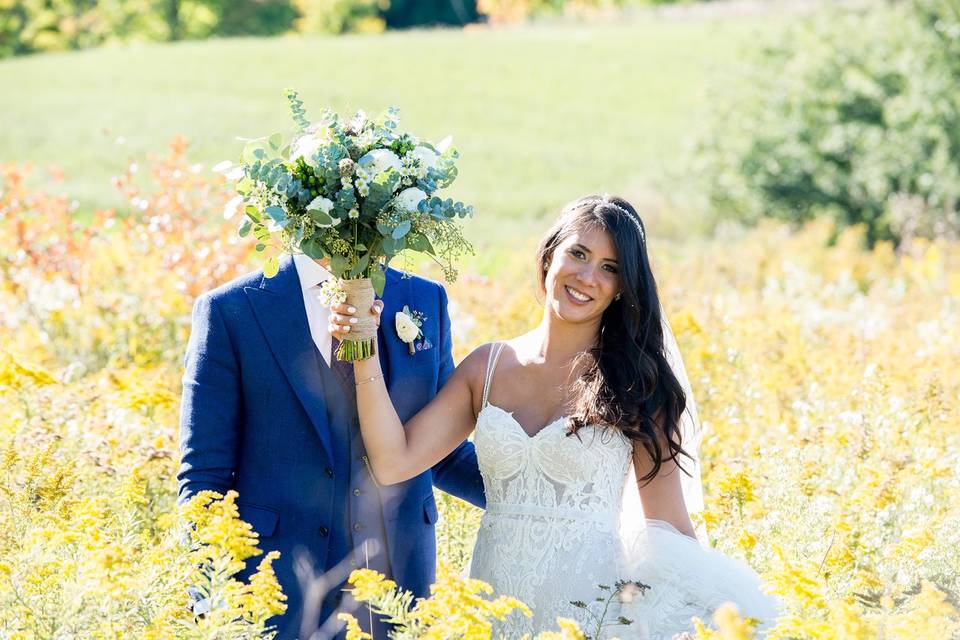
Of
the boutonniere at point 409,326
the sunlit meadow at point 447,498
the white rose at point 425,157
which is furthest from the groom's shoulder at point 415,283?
the sunlit meadow at point 447,498

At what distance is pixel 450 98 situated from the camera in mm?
33969

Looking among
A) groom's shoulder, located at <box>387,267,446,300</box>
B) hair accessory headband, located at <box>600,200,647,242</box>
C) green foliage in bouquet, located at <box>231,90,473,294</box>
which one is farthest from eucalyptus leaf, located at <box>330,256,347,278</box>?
hair accessory headband, located at <box>600,200,647,242</box>

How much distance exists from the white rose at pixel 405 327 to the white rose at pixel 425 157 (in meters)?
0.51

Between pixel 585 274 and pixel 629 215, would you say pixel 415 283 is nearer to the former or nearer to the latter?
pixel 585 274

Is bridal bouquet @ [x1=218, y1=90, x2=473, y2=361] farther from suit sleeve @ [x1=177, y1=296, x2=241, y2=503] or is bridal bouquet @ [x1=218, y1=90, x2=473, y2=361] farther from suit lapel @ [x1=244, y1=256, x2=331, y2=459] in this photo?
suit sleeve @ [x1=177, y1=296, x2=241, y2=503]

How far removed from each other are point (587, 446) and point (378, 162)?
1.27 m

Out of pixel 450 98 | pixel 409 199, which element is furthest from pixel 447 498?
pixel 450 98

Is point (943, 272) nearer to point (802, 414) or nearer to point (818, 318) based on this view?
point (818, 318)

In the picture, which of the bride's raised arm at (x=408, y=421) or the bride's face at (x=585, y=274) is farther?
the bride's face at (x=585, y=274)

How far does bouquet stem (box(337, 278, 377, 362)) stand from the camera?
343 centimetres

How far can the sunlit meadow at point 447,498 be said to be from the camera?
9.48 feet

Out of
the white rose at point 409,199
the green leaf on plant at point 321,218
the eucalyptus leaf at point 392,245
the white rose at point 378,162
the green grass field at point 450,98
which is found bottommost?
the green grass field at point 450,98

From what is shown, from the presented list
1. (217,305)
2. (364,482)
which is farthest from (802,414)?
(217,305)

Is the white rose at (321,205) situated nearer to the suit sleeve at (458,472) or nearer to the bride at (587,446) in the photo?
the bride at (587,446)
